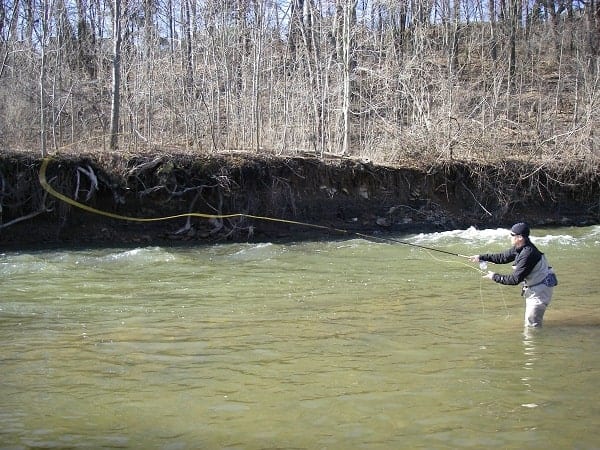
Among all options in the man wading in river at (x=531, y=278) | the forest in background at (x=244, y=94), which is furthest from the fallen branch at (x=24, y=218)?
the man wading in river at (x=531, y=278)

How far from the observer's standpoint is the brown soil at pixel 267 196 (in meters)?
17.4

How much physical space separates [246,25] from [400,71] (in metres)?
6.57

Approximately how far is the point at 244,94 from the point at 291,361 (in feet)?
54.8

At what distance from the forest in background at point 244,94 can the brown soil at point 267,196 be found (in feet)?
2.70

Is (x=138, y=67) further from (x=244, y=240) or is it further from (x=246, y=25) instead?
(x=244, y=240)

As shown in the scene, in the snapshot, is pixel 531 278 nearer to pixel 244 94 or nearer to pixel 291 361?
pixel 291 361

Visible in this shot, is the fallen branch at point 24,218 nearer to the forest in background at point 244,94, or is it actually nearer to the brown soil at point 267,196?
the brown soil at point 267,196

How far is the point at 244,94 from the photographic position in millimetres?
22500

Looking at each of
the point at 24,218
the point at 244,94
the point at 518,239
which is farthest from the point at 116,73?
the point at 518,239

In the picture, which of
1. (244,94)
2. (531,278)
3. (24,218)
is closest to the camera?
(531,278)

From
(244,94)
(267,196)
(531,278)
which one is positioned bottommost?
(531,278)

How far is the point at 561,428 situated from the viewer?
505 cm

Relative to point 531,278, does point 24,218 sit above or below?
above

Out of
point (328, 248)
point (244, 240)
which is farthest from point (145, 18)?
point (328, 248)
